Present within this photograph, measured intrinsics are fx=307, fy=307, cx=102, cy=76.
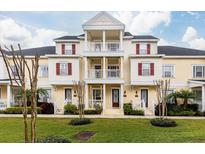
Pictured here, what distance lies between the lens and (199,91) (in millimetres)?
17641

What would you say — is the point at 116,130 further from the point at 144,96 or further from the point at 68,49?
the point at 68,49

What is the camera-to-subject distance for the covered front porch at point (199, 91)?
15992 mm

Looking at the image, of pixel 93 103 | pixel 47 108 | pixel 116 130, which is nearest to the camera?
pixel 116 130

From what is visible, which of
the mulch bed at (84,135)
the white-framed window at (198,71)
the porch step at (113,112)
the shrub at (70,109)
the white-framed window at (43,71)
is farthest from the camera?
the white-framed window at (198,71)

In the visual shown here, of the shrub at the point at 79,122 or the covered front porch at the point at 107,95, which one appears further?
the covered front porch at the point at 107,95

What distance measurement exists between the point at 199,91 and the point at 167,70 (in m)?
2.17

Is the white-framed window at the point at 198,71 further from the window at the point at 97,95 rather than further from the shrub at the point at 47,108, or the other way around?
the shrub at the point at 47,108

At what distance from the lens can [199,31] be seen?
16359 mm

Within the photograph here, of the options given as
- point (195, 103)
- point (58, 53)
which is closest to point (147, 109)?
point (195, 103)

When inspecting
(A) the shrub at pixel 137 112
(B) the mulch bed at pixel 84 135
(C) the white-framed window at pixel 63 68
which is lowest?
(B) the mulch bed at pixel 84 135

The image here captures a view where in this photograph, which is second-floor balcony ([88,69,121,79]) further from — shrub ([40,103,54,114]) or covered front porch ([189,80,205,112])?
covered front porch ([189,80,205,112])

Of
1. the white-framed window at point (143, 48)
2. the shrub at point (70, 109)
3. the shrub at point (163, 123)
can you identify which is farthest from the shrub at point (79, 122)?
the white-framed window at point (143, 48)

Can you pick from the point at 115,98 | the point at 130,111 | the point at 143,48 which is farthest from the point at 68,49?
the point at 130,111
